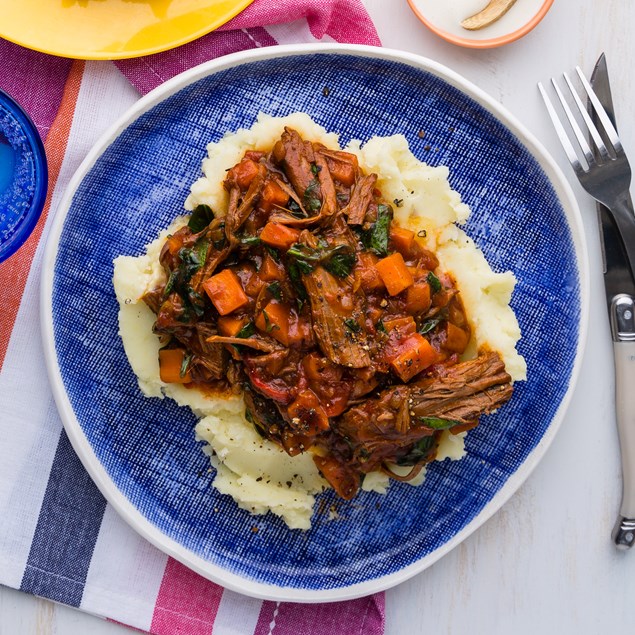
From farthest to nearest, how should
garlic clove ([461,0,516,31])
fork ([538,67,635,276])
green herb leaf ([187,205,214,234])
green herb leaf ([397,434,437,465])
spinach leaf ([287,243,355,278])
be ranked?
fork ([538,67,635,276]) → garlic clove ([461,0,516,31]) → green herb leaf ([397,434,437,465]) → green herb leaf ([187,205,214,234]) → spinach leaf ([287,243,355,278])

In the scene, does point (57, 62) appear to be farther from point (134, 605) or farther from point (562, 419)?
point (562, 419)

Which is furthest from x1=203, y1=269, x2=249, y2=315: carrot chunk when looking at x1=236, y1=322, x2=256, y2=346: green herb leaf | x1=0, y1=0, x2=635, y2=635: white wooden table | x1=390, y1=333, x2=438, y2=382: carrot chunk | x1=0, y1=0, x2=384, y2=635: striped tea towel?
x1=0, y1=0, x2=635, y2=635: white wooden table

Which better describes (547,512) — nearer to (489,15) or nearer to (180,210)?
(180,210)

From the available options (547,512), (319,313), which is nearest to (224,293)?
(319,313)

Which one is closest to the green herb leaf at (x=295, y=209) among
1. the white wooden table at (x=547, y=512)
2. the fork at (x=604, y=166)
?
the white wooden table at (x=547, y=512)

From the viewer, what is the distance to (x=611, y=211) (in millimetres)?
4816

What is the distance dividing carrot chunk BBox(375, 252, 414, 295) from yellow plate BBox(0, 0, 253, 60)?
1.88 meters

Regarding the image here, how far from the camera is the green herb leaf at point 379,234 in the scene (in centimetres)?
418

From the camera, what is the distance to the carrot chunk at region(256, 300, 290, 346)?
154 inches

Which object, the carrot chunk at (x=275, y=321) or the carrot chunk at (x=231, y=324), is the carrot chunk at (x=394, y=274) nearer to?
the carrot chunk at (x=275, y=321)

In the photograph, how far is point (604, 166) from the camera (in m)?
4.82

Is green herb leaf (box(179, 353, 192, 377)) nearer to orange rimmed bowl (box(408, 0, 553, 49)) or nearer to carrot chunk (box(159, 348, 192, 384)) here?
carrot chunk (box(159, 348, 192, 384))

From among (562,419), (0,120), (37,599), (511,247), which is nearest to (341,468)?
(562,419)

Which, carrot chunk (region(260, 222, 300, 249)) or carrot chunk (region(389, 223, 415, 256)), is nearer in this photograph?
carrot chunk (region(260, 222, 300, 249))
